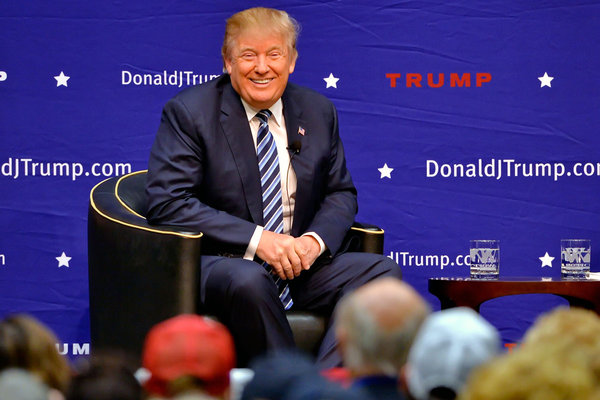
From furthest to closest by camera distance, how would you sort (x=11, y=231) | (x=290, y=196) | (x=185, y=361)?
(x=11, y=231), (x=290, y=196), (x=185, y=361)

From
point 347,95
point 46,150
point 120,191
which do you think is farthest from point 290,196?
point 46,150

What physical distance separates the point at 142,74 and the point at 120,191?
3.02ft

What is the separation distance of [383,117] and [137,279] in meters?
1.75

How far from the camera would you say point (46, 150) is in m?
4.47

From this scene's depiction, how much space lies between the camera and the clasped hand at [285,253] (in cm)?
340

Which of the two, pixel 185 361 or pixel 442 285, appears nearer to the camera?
pixel 185 361

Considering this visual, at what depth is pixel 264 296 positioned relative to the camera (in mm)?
3170

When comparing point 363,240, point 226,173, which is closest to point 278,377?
point 226,173

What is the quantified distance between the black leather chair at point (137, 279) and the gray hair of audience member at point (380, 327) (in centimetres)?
177

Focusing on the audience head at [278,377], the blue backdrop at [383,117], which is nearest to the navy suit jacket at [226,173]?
the blue backdrop at [383,117]

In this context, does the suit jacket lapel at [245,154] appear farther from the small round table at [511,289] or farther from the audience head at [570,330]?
the audience head at [570,330]

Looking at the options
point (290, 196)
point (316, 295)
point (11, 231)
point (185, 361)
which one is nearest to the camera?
point (185, 361)

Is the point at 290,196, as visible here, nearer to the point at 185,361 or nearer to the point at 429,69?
the point at 429,69

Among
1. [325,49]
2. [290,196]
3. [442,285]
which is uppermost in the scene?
[325,49]
